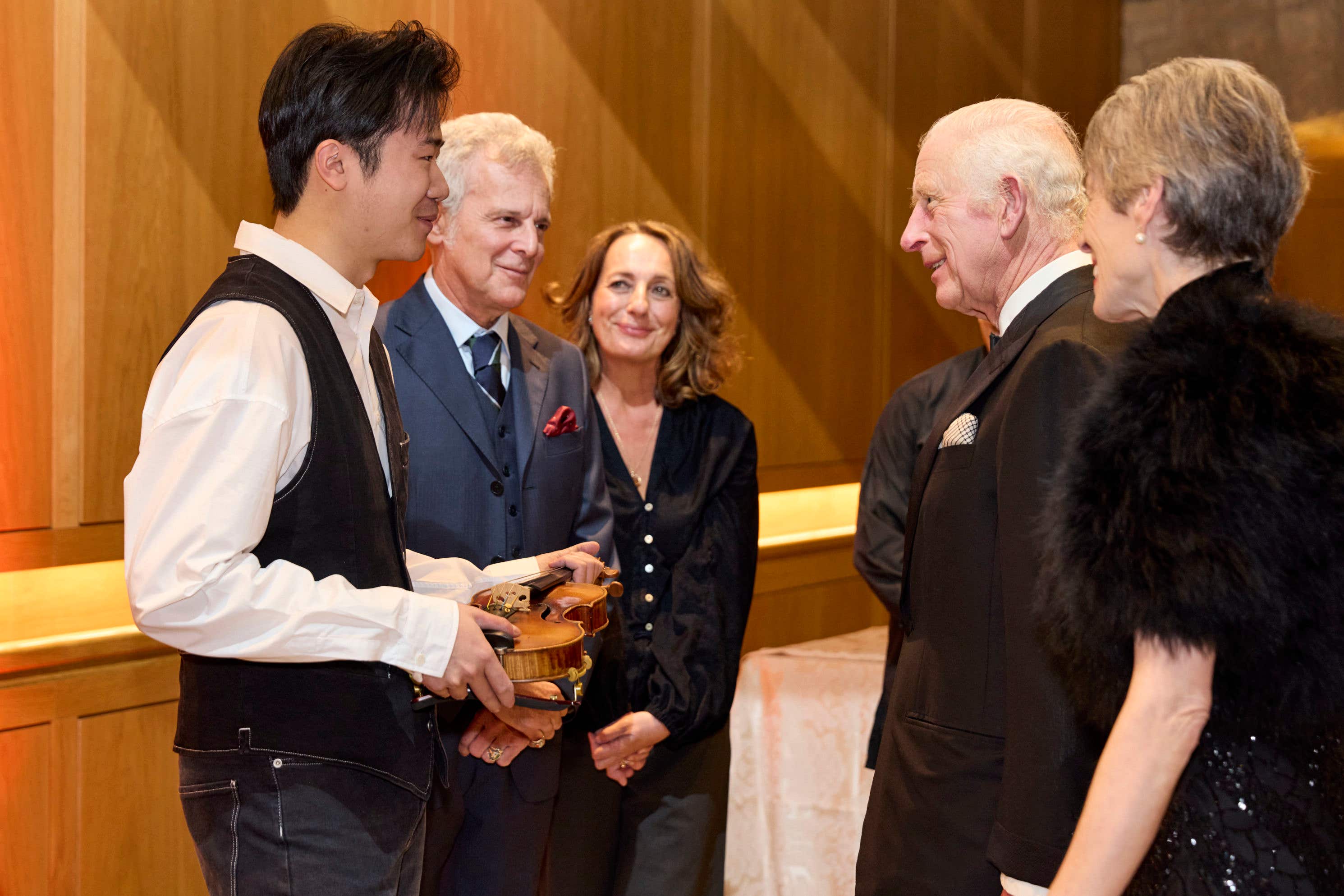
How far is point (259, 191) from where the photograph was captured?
305 cm

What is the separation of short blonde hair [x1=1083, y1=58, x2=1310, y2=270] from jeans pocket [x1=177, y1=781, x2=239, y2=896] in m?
1.44

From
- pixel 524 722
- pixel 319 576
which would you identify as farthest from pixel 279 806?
pixel 524 722

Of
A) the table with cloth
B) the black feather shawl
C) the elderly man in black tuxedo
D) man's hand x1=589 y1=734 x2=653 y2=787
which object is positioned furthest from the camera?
the table with cloth

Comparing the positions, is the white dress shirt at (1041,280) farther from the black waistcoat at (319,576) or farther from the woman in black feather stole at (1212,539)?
the black waistcoat at (319,576)

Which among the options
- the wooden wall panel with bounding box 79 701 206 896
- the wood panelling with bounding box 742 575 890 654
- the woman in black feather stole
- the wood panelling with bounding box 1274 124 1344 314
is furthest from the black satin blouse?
the wood panelling with bounding box 1274 124 1344 314

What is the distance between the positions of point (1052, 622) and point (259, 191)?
7.94 ft

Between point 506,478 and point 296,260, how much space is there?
84 cm

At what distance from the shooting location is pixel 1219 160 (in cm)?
136

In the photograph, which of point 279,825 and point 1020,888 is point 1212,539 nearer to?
point 1020,888

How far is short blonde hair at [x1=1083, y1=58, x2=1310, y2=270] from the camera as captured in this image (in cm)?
136

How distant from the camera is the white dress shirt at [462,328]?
253 centimetres

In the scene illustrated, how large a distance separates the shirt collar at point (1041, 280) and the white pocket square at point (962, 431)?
0.52 feet

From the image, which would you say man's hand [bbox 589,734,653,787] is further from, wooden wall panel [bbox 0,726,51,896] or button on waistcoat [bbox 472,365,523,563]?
wooden wall panel [bbox 0,726,51,896]

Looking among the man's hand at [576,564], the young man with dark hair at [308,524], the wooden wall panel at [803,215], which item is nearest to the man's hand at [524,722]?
the man's hand at [576,564]
